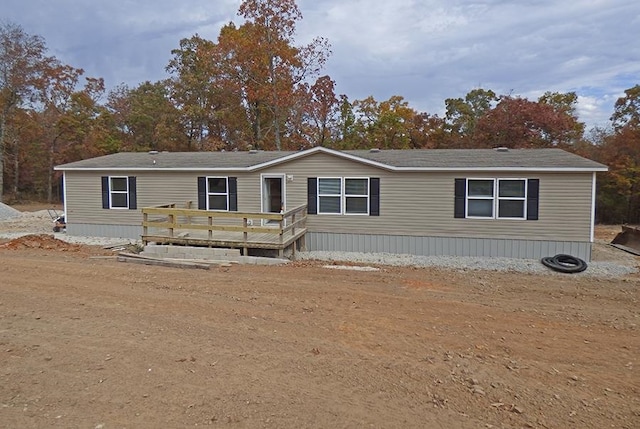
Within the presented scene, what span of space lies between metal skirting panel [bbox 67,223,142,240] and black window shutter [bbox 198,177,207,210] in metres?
2.55

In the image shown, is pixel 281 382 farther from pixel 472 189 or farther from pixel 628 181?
pixel 628 181

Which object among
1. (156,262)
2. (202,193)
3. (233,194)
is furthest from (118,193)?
(156,262)

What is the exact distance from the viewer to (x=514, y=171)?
508 inches

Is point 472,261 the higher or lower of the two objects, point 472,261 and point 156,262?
the lower

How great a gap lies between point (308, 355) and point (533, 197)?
10.0 metres

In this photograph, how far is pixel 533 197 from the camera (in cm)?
1291

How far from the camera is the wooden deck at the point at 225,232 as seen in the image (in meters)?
12.5

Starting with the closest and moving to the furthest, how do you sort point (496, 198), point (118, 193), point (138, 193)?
point (496, 198) → point (138, 193) → point (118, 193)

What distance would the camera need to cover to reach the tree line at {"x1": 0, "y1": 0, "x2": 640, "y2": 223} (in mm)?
27531

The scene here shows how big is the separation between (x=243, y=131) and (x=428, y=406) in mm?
29028

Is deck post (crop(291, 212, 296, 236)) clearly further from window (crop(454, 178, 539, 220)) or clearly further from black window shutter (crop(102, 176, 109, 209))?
black window shutter (crop(102, 176, 109, 209))

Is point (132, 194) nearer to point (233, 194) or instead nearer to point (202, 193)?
point (202, 193)

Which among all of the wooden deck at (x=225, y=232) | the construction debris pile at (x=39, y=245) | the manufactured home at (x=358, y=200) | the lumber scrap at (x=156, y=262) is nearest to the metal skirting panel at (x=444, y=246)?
the manufactured home at (x=358, y=200)

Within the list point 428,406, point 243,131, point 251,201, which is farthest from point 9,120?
point 428,406
